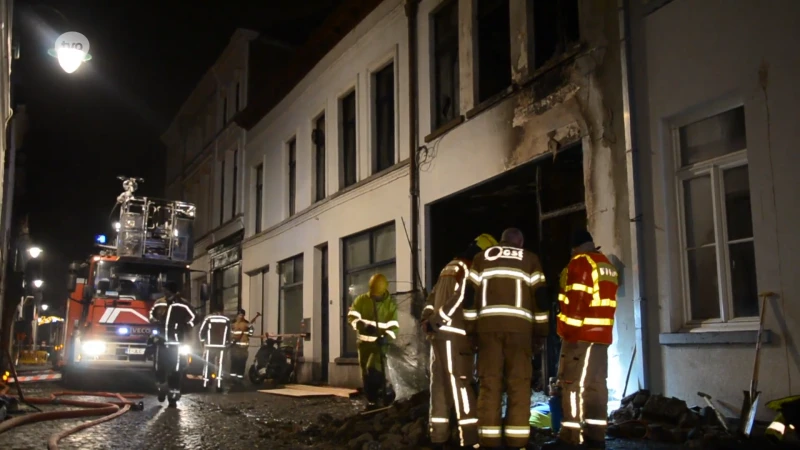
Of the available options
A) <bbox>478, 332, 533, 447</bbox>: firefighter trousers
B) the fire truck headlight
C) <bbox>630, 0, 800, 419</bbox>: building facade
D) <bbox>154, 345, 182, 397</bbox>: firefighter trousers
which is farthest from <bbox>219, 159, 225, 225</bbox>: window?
<bbox>478, 332, 533, 447</bbox>: firefighter trousers

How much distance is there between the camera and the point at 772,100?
6.70 metres

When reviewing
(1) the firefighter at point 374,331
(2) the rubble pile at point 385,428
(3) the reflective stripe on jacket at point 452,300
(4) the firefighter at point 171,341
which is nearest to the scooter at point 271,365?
(4) the firefighter at point 171,341

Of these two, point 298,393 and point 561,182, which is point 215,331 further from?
point 561,182

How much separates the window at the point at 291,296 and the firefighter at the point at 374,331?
8991 mm

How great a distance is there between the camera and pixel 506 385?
6.48m

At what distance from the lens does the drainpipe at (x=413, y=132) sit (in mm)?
13594

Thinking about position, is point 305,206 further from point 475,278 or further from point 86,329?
point 475,278

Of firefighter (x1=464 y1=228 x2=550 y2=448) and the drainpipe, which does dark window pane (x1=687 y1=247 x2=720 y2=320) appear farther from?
the drainpipe

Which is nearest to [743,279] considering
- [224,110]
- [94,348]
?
[94,348]

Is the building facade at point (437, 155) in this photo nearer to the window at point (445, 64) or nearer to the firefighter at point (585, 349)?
the window at point (445, 64)

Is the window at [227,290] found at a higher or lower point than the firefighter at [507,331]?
higher

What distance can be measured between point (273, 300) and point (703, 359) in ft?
50.8

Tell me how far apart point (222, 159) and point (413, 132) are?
1486cm

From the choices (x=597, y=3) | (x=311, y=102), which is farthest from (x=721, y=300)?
(x=311, y=102)
